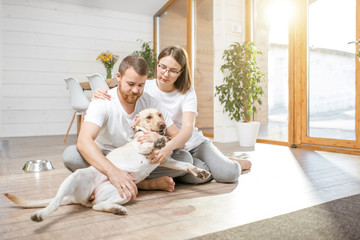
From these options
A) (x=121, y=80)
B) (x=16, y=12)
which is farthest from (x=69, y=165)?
(x=16, y=12)

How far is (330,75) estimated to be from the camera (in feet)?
11.4

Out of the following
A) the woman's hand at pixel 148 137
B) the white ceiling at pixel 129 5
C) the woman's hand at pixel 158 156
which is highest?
the white ceiling at pixel 129 5

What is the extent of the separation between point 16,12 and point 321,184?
6047mm

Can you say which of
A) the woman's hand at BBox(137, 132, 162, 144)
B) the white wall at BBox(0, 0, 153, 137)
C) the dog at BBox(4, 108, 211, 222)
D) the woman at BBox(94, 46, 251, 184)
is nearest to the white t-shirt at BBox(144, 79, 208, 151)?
the woman at BBox(94, 46, 251, 184)

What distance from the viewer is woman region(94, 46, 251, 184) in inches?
73.4

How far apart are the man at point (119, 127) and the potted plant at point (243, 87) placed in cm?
230

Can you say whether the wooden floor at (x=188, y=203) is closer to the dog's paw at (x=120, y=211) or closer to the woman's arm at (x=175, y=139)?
the dog's paw at (x=120, y=211)

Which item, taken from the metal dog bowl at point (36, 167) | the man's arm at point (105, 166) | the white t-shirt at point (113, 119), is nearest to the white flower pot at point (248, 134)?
the white t-shirt at point (113, 119)

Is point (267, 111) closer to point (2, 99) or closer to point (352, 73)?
point (352, 73)

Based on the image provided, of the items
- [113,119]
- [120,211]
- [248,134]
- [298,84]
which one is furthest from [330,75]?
[120,211]

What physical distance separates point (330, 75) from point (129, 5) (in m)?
4.61

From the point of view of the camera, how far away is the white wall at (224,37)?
4484 mm

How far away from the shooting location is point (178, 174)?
193 cm

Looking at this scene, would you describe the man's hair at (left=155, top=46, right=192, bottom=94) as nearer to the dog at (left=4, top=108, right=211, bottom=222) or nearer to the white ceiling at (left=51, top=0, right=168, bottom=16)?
the dog at (left=4, top=108, right=211, bottom=222)
